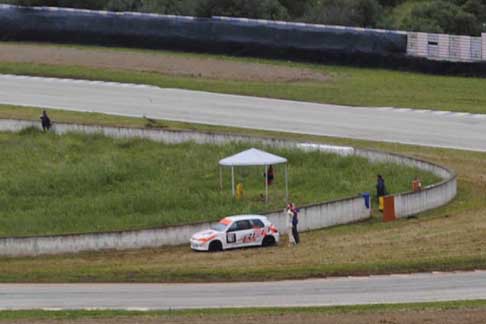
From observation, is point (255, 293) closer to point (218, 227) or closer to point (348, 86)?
point (218, 227)

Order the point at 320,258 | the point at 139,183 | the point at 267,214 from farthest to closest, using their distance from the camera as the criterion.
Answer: the point at 139,183, the point at 267,214, the point at 320,258

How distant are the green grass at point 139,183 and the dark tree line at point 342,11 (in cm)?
2816

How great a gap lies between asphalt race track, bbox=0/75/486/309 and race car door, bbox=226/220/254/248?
22.5 feet

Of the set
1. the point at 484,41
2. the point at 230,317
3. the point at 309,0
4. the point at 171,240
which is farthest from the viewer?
the point at 309,0

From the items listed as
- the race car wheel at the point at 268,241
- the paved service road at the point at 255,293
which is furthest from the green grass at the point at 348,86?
the paved service road at the point at 255,293

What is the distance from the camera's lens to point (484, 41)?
62.6m

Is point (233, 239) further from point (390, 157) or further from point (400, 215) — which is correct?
point (390, 157)

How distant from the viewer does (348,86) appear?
64.1 meters

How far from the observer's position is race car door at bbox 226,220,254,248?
36438 millimetres

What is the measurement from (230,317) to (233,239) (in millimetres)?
10925

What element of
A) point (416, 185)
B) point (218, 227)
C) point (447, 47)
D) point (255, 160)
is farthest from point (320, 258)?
point (447, 47)

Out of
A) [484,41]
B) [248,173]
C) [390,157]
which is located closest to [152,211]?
[248,173]

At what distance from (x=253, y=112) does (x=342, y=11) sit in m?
19.8

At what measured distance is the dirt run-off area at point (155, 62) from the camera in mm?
67250
